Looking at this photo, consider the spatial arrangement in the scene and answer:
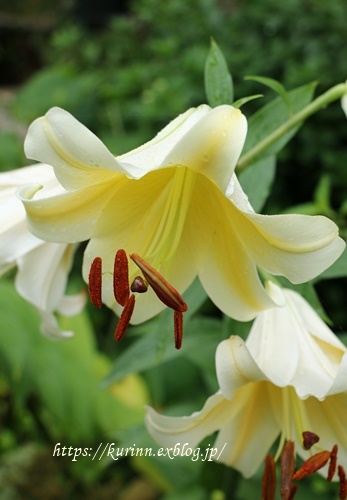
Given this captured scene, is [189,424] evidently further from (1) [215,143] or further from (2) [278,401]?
(1) [215,143]

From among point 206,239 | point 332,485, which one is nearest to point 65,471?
point 332,485

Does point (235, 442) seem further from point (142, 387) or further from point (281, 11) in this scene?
point (281, 11)

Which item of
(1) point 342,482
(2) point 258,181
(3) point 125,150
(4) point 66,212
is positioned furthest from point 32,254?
(3) point 125,150

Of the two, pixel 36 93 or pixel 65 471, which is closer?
pixel 65 471

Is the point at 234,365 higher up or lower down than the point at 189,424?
higher up

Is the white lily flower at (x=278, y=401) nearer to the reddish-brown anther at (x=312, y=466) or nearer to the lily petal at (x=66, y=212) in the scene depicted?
the reddish-brown anther at (x=312, y=466)

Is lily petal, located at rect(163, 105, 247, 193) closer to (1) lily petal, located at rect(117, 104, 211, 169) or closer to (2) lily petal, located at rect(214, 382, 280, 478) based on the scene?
(1) lily petal, located at rect(117, 104, 211, 169)

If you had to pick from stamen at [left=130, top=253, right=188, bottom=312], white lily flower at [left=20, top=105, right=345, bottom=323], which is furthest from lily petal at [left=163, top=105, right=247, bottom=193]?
stamen at [left=130, top=253, right=188, bottom=312]
